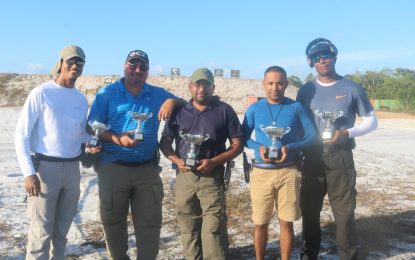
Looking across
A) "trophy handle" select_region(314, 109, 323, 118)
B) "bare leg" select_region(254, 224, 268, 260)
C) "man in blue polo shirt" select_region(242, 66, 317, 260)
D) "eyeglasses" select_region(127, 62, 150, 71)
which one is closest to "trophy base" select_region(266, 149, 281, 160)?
"man in blue polo shirt" select_region(242, 66, 317, 260)

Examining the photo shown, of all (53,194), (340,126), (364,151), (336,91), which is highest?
(336,91)

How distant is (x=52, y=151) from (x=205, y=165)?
1.29 m

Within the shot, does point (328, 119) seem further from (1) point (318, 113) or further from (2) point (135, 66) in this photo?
(2) point (135, 66)

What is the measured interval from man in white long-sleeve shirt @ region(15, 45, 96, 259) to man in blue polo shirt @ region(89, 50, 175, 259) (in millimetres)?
277

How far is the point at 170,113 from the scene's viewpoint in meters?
3.70

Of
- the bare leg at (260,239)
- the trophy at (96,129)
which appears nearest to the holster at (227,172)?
the bare leg at (260,239)

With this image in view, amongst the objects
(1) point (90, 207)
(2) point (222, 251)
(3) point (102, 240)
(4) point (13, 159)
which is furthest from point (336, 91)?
(4) point (13, 159)

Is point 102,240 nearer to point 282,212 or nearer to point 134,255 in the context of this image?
point 134,255

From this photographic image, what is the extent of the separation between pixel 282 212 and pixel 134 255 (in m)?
1.71

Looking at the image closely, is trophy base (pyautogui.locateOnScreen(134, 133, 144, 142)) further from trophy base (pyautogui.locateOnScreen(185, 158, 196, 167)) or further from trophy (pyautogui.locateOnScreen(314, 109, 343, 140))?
trophy (pyautogui.locateOnScreen(314, 109, 343, 140))

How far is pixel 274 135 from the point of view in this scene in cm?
375

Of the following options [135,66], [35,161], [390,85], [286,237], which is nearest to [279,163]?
[286,237]

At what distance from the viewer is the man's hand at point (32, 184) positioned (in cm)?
324

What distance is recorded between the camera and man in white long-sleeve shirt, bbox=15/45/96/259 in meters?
3.34
